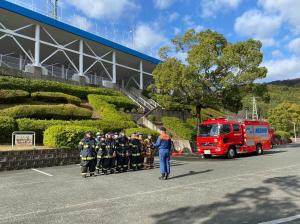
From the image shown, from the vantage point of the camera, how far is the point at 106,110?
943 inches

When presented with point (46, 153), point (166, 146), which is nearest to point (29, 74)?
point (46, 153)

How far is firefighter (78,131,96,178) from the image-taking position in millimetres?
12273

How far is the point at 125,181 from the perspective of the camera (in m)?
11.2

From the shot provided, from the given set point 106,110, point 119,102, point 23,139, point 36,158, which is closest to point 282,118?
point 119,102

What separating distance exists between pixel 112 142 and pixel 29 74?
13580 millimetres

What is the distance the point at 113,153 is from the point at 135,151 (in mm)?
1195

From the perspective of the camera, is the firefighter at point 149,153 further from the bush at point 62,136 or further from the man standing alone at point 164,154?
the bush at point 62,136

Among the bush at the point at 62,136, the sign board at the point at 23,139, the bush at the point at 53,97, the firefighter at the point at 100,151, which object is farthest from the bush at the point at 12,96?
the firefighter at the point at 100,151

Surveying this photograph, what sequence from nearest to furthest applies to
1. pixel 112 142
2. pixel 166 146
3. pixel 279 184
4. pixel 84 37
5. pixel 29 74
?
pixel 279 184 < pixel 166 146 < pixel 112 142 < pixel 29 74 < pixel 84 37

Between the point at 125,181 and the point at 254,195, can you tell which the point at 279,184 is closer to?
the point at 254,195

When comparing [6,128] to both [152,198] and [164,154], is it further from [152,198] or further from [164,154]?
[152,198]

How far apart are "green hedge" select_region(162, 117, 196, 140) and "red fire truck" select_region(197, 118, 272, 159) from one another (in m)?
4.82

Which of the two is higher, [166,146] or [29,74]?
[29,74]

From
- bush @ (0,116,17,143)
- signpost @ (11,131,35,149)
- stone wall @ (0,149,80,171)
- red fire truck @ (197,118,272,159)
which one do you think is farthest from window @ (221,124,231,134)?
bush @ (0,116,17,143)
